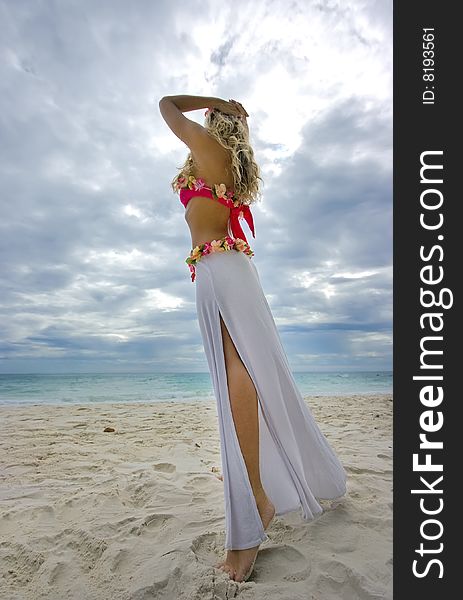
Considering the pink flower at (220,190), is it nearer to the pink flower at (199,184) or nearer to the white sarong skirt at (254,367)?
the pink flower at (199,184)

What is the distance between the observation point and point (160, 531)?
227 cm

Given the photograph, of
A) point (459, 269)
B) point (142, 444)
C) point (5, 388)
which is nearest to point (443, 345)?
point (459, 269)

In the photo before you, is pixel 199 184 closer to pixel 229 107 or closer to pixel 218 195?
pixel 218 195

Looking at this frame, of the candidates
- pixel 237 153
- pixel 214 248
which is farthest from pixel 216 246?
pixel 237 153

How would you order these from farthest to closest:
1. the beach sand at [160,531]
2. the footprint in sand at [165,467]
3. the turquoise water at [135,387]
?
the turquoise water at [135,387] → the footprint in sand at [165,467] → the beach sand at [160,531]

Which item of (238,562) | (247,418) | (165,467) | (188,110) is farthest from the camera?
(165,467)

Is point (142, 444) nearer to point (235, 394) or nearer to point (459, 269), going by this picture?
point (235, 394)

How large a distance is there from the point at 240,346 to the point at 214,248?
477mm

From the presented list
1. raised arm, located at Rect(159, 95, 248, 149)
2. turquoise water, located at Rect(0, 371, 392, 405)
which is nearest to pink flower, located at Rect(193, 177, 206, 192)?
raised arm, located at Rect(159, 95, 248, 149)

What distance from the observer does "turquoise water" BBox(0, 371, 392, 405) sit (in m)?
12.4

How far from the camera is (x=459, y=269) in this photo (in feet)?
4.66

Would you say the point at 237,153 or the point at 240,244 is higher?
the point at 237,153

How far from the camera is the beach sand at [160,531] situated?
1.75m

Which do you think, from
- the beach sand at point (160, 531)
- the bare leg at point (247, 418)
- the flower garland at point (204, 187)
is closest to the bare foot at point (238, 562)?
the beach sand at point (160, 531)
